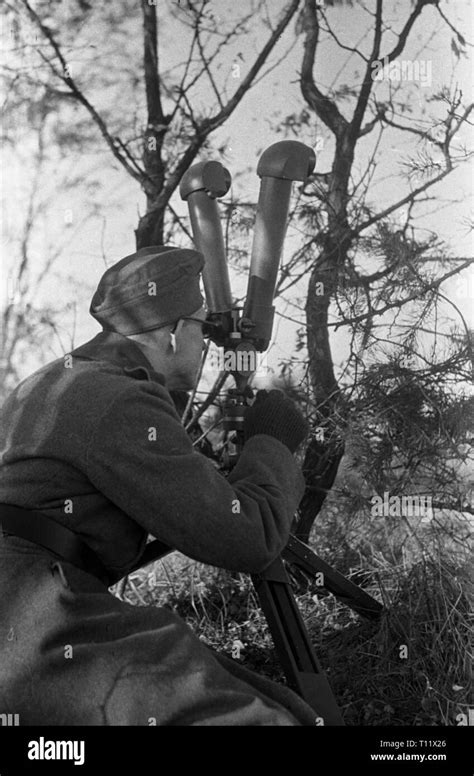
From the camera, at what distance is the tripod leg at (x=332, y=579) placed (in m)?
1.63

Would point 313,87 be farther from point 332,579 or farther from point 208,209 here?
point 332,579

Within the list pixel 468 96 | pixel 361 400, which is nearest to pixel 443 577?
pixel 361 400

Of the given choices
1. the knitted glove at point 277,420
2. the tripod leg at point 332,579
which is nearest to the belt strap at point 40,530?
the knitted glove at point 277,420

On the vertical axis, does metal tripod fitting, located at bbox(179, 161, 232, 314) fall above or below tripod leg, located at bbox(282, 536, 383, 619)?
above

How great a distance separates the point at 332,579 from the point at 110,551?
0.59m

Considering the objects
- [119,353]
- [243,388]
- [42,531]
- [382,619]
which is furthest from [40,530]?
[382,619]

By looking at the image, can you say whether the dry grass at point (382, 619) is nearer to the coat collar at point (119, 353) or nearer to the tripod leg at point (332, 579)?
the tripod leg at point (332, 579)

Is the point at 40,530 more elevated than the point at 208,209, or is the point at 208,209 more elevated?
the point at 208,209

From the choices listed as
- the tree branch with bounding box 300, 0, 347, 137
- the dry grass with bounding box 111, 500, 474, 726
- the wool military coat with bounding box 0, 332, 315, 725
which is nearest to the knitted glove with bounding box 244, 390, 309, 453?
the wool military coat with bounding box 0, 332, 315, 725

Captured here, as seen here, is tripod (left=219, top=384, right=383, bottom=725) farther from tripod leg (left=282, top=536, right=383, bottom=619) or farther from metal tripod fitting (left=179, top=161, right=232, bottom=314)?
metal tripod fitting (left=179, top=161, right=232, bottom=314)

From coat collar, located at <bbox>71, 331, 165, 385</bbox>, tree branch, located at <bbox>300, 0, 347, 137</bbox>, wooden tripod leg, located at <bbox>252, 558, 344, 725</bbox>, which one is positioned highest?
tree branch, located at <bbox>300, 0, 347, 137</bbox>

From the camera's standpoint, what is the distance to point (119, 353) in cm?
132

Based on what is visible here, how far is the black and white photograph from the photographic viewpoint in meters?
1.18
